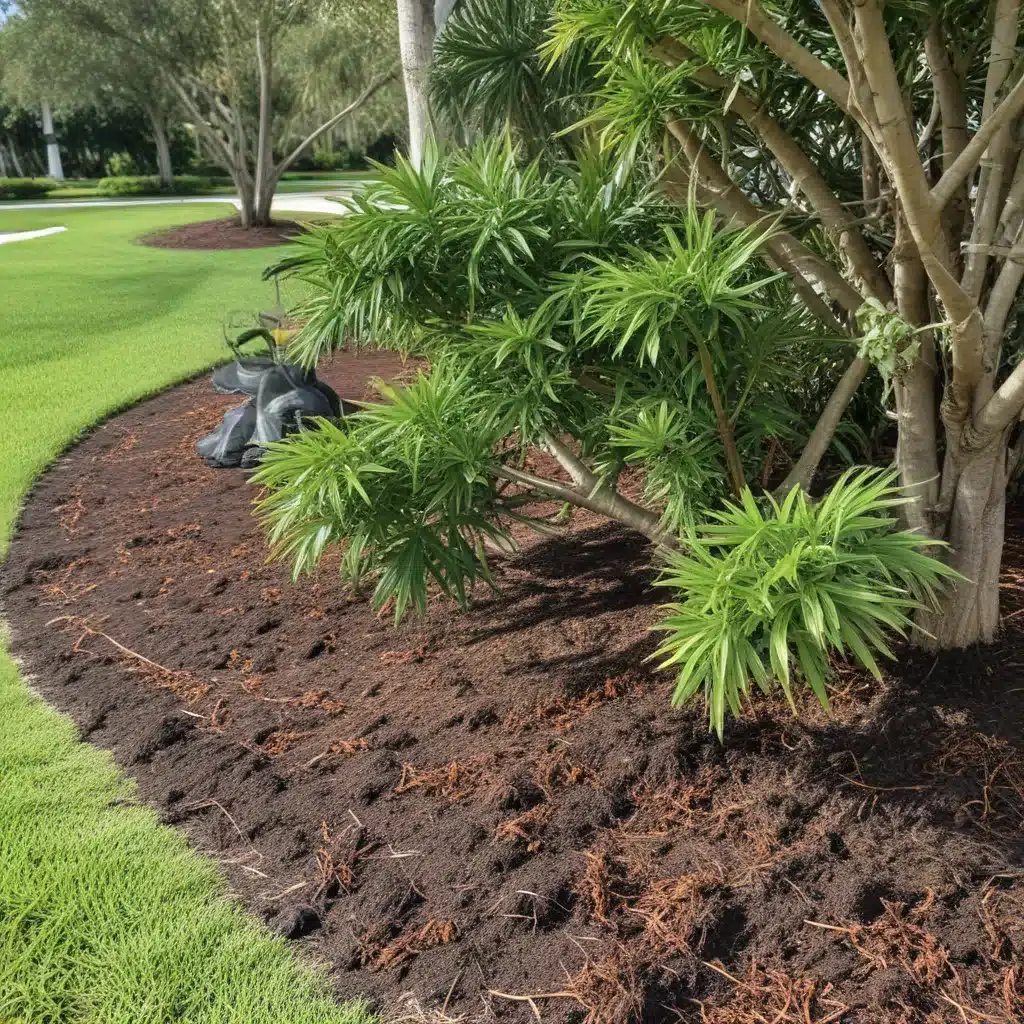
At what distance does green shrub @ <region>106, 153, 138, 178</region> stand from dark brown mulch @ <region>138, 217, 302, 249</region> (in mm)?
27582

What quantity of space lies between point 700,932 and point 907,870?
1.88 ft

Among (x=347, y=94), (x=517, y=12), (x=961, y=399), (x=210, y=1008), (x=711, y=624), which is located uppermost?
(x=347, y=94)

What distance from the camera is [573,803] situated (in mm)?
2820

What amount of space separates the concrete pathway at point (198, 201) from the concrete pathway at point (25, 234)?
21.1ft

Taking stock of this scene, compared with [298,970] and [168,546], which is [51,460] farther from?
[298,970]

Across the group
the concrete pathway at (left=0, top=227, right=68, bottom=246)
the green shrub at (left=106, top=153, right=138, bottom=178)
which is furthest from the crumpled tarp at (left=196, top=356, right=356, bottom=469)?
the green shrub at (left=106, top=153, right=138, bottom=178)

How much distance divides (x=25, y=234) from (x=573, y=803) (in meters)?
25.0

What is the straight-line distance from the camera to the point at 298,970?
246 centimetres

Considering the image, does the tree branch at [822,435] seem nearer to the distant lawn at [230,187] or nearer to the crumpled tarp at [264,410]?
the crumpled tarp at [264,410]

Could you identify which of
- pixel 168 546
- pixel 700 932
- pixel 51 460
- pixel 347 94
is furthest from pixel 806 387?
pixel 347 94

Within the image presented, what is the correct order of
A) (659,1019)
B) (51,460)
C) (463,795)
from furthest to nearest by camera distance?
(51,460)
(463,795)
(659,1019)

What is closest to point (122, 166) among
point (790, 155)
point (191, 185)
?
point (191, 185)

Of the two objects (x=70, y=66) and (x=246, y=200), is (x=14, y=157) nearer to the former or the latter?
(x=70, y=66)

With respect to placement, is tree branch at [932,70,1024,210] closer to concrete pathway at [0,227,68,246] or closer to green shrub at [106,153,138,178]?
concrete pathway at [0,227,68,246]
